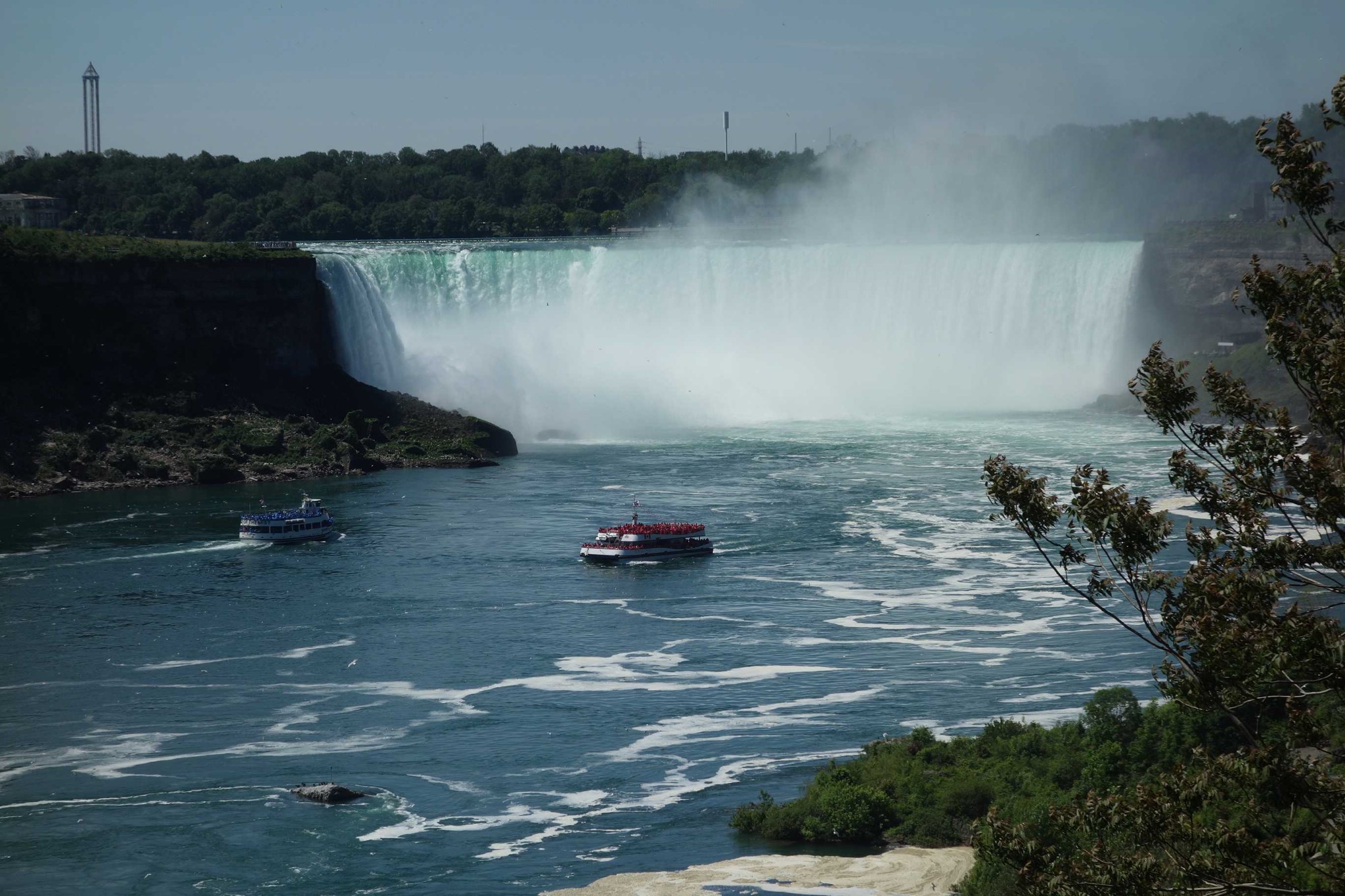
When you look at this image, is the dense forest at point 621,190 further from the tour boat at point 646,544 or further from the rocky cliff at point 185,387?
the tour boat at point 646,544

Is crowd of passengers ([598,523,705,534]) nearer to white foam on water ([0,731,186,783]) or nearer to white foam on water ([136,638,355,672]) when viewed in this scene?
white foam on water ([136,638,355,672])

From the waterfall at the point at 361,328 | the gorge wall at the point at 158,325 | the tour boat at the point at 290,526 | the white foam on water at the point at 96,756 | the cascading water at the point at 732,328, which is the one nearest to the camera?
the white foam on water at the point at 96,756

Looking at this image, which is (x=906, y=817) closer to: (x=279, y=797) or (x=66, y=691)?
(x=279, y=797)

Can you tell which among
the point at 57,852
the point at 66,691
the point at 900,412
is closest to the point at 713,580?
the point at 66,691

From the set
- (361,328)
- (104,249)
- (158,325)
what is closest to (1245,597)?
(158,325)

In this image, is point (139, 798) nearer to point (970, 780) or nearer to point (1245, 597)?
point (970, 780)

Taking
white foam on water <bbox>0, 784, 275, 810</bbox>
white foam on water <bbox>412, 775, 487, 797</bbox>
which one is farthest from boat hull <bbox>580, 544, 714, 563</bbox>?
white foam on water <bbox>0, 784, 275, 810</bbox>

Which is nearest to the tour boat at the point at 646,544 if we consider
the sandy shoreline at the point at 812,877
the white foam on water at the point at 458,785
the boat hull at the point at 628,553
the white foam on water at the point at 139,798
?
the boat hull at the point at 628,553
